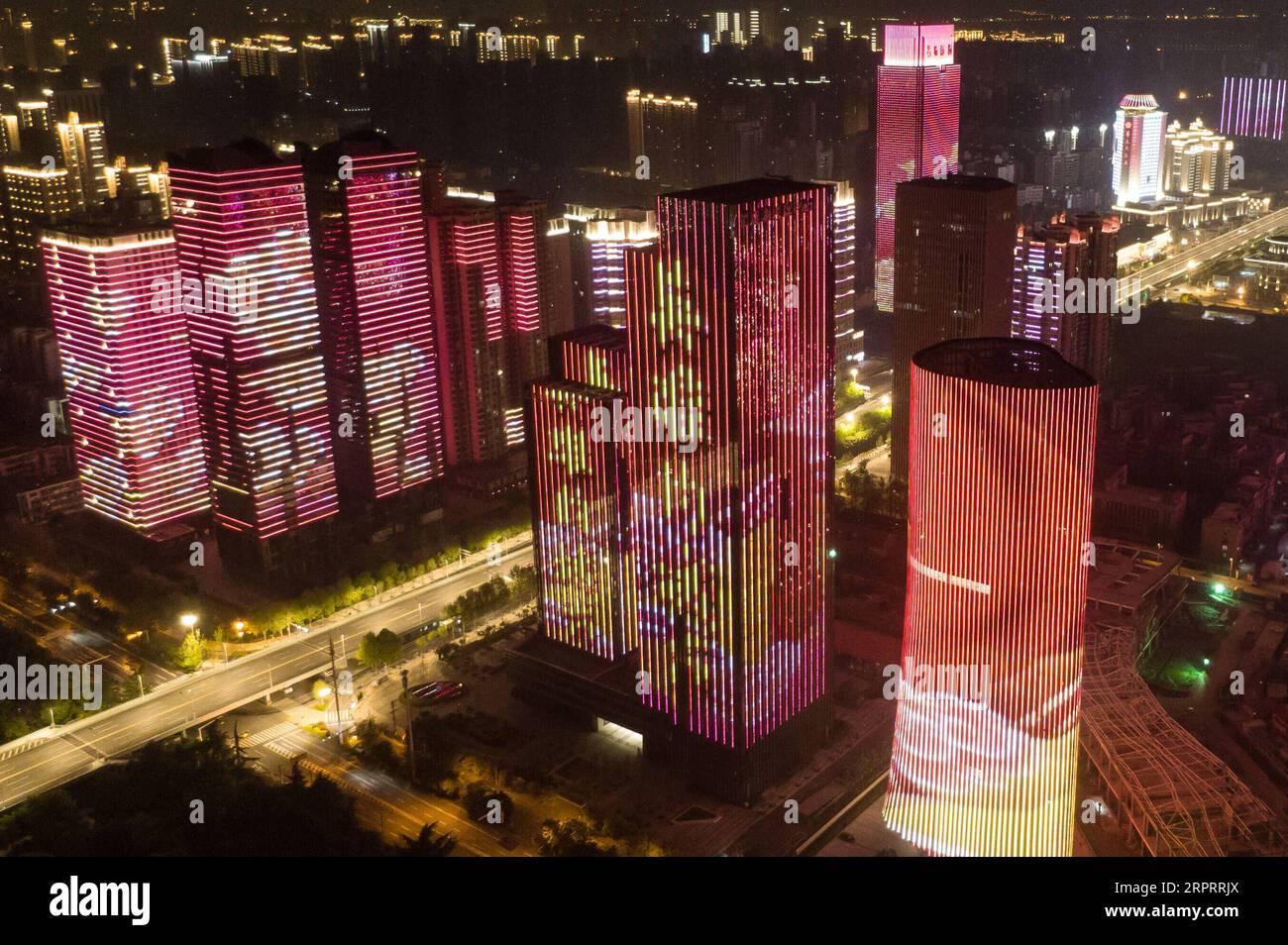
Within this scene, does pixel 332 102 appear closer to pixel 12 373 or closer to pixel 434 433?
pixel 12 373

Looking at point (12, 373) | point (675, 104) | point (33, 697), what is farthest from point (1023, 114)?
point (33, 697)

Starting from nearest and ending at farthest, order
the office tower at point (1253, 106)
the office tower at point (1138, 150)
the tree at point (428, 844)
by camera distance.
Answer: the tree at point (428, 844) < the office tower at point (1138, 150) < the office tower at point (1253, 106)

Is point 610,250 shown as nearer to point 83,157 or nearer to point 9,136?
point 83,157

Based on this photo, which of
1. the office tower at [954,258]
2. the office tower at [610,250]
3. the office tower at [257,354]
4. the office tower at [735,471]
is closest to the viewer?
the office tower at [735,471]

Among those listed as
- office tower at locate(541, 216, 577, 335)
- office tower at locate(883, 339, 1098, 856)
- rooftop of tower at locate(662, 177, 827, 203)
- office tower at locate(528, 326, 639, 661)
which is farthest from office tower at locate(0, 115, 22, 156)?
office tower at locate(883, 339, 1098, 856)

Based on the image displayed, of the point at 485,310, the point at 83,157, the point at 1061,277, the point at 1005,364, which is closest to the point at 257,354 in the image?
the point at 485,310

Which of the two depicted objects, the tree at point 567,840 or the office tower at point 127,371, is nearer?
the tree at point 567,840

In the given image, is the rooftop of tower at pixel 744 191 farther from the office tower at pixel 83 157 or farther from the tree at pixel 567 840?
the office tower at pixel 83 157

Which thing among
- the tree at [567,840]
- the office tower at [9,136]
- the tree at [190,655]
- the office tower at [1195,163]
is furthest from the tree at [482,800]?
the office tower at [1195,163]
